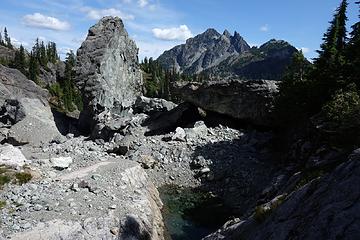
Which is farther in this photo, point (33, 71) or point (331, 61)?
point (33, 71)

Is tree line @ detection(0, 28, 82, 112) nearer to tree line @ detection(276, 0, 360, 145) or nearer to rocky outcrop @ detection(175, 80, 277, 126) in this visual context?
rocky outcrop @ detection(175, 80, 277, 126)

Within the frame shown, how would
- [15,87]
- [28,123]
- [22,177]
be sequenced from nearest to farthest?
[22,177] < [28,123] < [15,87]

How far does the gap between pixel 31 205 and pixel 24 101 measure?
44020mm

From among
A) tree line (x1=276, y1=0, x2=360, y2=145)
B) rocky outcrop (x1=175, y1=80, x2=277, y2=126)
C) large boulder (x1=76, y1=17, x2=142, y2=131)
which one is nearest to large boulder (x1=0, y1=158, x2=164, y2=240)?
tree line (x1=276, y1=0, x2=360, y2=145)

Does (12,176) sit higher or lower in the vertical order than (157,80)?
lower

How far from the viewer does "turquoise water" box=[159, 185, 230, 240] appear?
105ft

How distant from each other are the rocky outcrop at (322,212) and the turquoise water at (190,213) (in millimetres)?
15169

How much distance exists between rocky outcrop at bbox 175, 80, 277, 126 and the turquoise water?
2029 cm

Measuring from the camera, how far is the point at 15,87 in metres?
81.6

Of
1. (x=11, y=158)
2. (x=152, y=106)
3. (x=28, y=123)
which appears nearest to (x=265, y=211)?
(x=11, y=158)

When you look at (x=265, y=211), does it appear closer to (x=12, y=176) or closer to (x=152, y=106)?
(x=12, y=176)

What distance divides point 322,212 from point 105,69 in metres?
60.3

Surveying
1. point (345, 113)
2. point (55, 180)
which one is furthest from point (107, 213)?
point (345, 113)

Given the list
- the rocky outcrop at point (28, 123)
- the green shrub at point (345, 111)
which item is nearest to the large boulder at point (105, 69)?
the rocky outcrop at point (28, 123)
